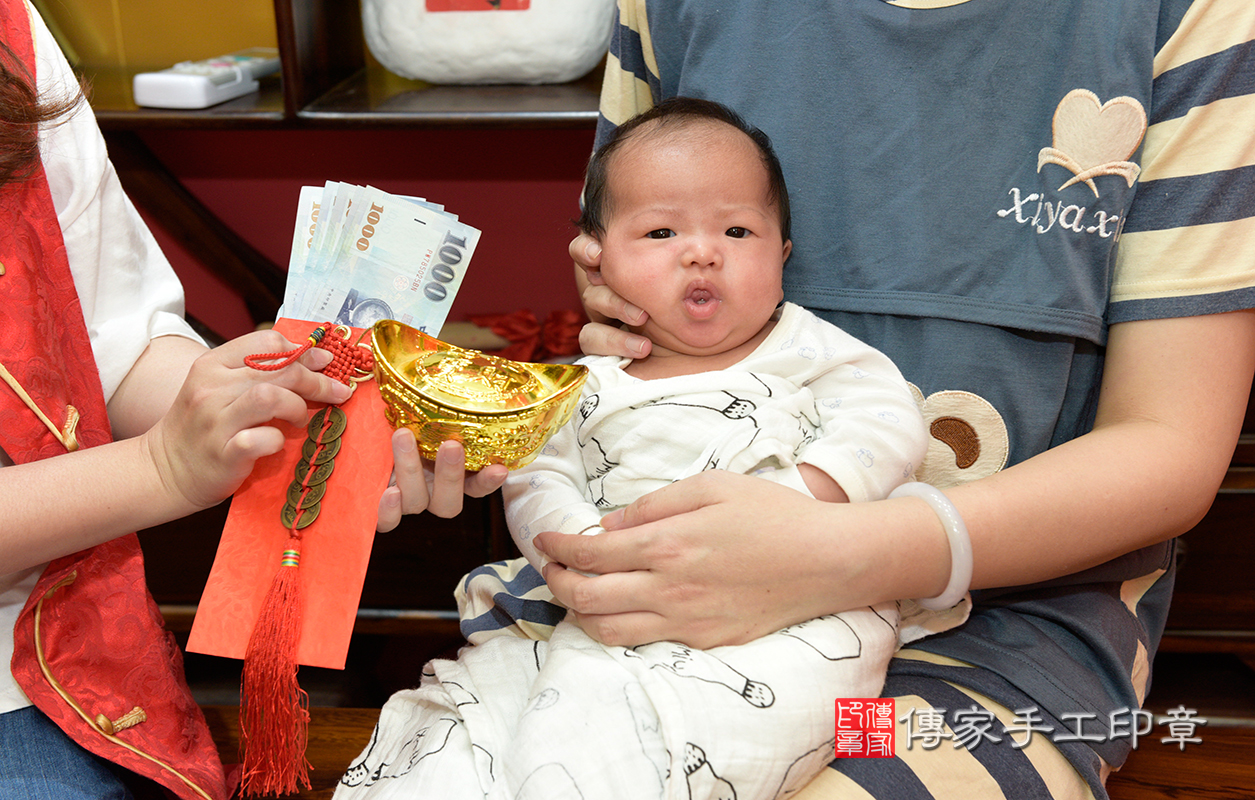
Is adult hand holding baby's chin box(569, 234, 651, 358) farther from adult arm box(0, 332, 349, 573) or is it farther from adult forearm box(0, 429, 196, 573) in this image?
adult forearm box(0, 429, 196, 573)

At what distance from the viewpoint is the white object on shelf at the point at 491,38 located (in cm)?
159

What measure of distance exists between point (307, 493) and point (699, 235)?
48 centimetres

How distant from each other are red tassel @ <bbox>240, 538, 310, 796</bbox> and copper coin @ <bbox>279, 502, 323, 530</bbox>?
0.6 inches

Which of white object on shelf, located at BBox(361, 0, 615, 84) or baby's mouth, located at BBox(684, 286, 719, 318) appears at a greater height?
white object on shelf, located at BBox(361, 0, 615, 84)

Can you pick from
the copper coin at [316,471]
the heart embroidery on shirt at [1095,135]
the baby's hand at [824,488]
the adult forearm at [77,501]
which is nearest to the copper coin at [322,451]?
the copper coin at [316,471]

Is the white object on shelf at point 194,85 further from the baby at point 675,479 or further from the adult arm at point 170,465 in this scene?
the adult arm at point 170,465

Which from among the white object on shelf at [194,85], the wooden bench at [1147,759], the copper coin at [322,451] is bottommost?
the wooden bench at [1147,759]

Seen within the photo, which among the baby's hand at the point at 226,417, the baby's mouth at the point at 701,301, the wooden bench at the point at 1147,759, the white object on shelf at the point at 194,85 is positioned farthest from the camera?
the white object on shelf at the point at 194,85

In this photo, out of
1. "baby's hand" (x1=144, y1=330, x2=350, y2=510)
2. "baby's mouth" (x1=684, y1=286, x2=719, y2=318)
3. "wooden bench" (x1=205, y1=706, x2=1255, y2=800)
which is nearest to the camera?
"baby's hand" (x1=144, y1=330, x2=350, y2=510)

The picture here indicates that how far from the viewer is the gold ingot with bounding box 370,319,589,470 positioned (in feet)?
2.50

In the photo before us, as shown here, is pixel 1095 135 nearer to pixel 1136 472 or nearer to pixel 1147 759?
pixel 1136 472

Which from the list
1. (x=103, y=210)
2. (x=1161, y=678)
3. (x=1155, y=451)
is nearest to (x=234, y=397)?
(x=103, y=210)

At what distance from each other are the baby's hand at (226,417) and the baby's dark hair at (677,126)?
1.29 feet

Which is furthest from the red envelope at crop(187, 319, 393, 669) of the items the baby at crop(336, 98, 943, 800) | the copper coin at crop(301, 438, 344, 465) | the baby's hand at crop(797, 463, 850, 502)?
the baby's hand at crop(797, 463, 850, 502)
